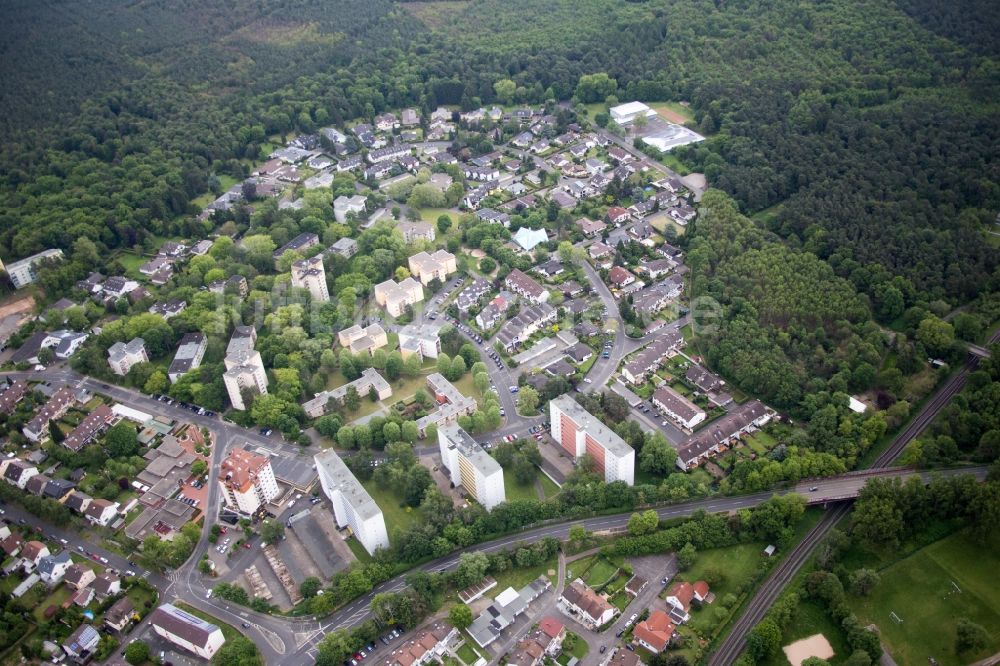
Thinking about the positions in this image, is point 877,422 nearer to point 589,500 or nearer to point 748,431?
point 748,431

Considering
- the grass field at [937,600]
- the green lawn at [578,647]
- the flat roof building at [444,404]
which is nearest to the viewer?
the grass field at [937,600]

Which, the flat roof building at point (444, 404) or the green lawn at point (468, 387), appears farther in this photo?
the green lawn at point (468, 387)

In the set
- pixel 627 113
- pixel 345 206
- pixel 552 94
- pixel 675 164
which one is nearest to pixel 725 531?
pixel 345 206

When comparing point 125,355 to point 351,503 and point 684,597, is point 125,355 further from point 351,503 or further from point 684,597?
point 684,597

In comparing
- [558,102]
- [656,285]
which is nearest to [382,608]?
[656,285]

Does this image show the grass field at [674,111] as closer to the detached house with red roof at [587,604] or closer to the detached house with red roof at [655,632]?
the detached house with red roof at [587,604]

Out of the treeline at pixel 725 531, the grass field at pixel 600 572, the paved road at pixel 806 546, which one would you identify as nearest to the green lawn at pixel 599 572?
the grass field at pixel 600 572
